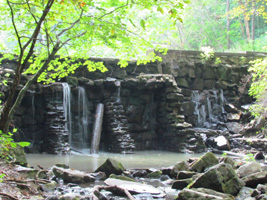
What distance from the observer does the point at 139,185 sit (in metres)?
5.87

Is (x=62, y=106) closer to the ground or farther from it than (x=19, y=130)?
farther from it

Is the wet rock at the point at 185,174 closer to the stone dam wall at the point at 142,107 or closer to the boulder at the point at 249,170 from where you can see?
the boulder at the point at 249,170

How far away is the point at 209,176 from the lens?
5.33 m

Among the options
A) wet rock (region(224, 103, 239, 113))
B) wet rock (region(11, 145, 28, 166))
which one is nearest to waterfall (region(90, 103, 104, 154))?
wet rock (region(11, 145, 28, 166))

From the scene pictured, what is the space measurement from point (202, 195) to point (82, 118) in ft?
33.2

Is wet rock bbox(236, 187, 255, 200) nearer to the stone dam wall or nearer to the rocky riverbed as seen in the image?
the rocky riverbed

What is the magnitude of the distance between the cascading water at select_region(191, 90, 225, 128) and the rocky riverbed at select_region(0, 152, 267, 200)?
10.2 meters

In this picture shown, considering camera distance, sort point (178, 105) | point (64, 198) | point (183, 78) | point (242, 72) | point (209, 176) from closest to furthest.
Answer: point (64, 198)
point (209, 176)
point (178, 105)
point (183, 78)
point (242, 72)

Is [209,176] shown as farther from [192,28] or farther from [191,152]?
[192,28]

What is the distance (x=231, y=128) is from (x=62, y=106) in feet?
29.0

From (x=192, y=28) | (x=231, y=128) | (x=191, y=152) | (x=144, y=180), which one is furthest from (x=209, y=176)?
(x=192, y=28)

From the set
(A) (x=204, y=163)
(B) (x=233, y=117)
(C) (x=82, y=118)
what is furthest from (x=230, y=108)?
(A) (x=204, y=163)

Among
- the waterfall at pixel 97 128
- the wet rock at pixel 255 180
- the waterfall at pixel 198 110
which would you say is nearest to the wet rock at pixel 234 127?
the waterfall at pixel 198 110

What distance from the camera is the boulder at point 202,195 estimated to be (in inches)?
181
